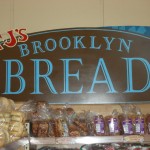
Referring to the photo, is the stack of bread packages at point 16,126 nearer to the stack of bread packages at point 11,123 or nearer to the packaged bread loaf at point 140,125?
the stack of bread packages at point 11,123

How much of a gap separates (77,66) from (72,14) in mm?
629

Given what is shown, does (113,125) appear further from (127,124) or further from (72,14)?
(72,14)

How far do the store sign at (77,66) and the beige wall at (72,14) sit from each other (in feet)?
0.38

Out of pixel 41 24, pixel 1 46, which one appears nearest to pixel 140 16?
pixel 41 24

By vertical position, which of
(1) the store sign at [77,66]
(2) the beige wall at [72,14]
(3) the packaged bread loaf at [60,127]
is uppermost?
(2) the beige wall at [72,14]

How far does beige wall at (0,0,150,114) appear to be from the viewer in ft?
10.5

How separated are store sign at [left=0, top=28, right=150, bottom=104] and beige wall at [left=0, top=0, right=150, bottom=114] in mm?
116

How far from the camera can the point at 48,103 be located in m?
3.01

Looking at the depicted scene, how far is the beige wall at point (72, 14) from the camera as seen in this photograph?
10.5 ft

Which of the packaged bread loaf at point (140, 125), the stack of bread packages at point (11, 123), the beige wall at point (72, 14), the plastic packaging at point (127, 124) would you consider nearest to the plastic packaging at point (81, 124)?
the plastic packaging at point (127, 124)

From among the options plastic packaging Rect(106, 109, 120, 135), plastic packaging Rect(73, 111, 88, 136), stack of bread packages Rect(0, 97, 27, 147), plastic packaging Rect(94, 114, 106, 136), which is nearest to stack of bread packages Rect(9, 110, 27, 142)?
stack of bread packages Rect(0, 97, 27, 147)

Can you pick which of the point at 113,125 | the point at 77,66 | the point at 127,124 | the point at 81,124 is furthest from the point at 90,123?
the point at 77,66

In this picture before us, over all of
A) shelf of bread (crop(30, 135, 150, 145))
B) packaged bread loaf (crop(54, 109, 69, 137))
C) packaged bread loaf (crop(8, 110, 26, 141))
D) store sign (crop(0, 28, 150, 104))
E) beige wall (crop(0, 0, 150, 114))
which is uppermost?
beige wall (crop(0, 0, 150, 114))

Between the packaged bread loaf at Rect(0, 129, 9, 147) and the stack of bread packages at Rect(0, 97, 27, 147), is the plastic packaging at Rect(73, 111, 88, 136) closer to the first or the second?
the stack of bread packages at Rect(0, 97, 27, 147)
